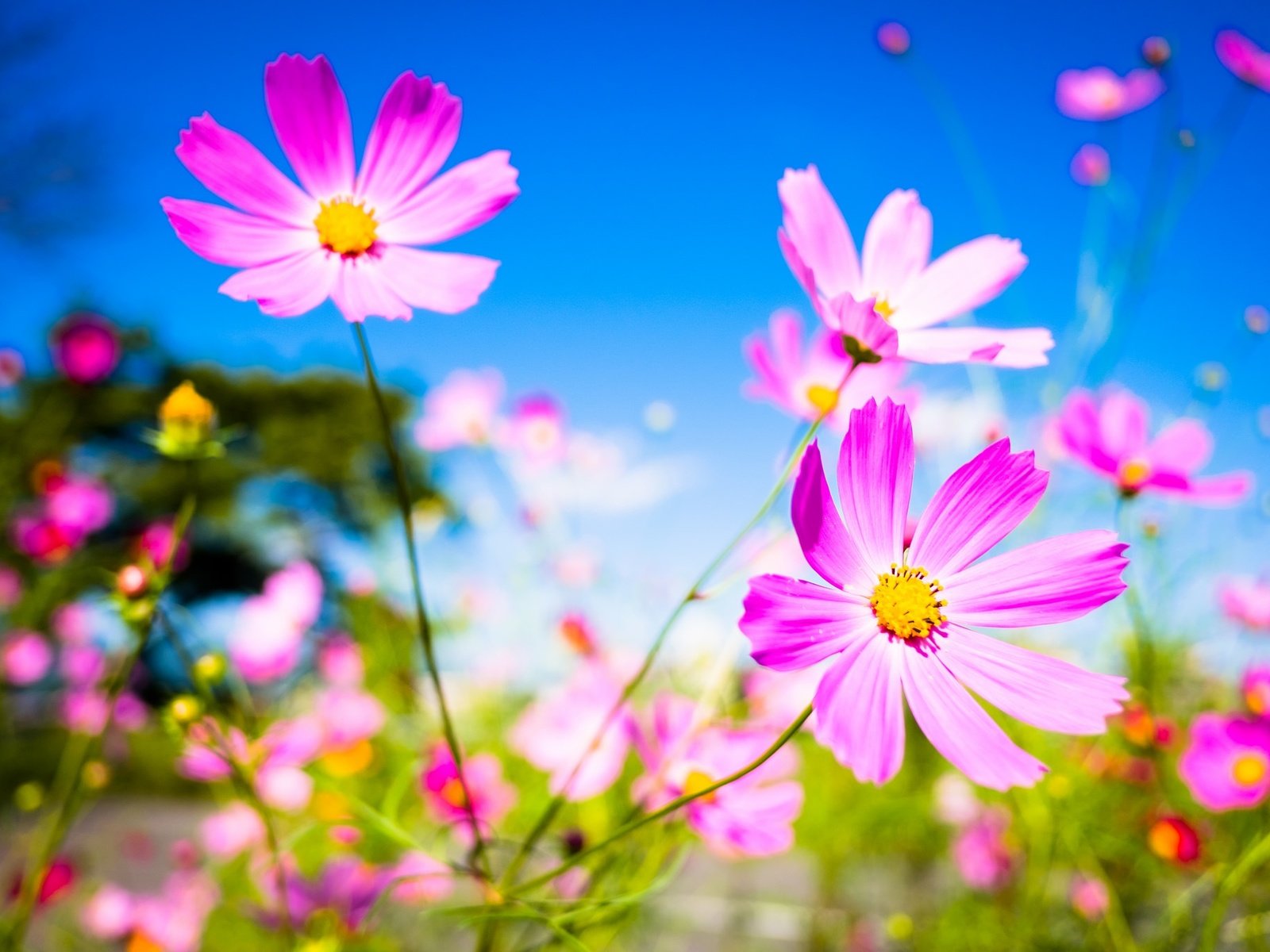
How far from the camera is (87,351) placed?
1.00 m

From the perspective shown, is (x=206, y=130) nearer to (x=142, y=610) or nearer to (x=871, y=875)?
(x=142, y=610)

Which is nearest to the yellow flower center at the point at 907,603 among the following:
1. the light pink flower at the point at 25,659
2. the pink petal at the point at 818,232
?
the pink petal at the point at 818,232

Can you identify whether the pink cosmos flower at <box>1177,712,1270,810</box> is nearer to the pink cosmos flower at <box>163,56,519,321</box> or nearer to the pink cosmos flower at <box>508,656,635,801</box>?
the pink cosmos flower at <box>508,656,635,801</box>

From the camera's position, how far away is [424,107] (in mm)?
362

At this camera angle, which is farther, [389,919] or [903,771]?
[903,771]

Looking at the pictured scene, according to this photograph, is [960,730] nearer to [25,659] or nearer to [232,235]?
[232,235]

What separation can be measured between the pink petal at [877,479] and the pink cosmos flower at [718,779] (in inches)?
6.6

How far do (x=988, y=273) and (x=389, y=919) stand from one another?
1125mm

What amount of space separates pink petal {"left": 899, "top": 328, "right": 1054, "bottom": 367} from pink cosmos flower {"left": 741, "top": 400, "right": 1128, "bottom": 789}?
50 millimetres

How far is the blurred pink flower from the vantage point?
0.98 m

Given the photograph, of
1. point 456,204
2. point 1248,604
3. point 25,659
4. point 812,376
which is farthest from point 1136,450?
point 25,659

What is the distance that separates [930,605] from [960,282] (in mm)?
181

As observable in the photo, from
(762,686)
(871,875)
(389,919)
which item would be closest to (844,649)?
(762,686)

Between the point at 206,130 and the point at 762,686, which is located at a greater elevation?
the point at 206,130
